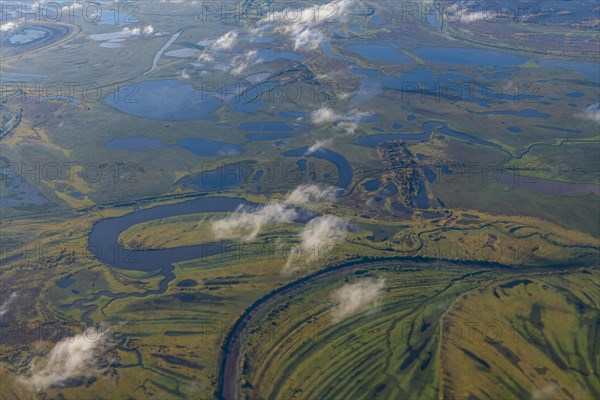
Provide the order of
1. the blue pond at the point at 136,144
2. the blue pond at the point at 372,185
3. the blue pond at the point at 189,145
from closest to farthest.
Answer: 1. the blue pond at the point at 372,185
2. the blue pond at the point at 189,145
3. the blue pond at the point at 136,144

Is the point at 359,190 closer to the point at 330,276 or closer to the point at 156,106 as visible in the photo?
the point at 330,276

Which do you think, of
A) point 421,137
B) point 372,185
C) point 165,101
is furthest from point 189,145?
point 421,137

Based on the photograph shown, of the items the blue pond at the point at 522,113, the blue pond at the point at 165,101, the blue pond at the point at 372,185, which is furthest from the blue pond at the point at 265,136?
the blue pond at the point at 522,113

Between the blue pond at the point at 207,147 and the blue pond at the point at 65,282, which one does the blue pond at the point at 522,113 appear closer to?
the blue pond at the point at 207,147

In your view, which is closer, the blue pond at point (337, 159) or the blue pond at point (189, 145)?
the blue pond at point (337, 159)

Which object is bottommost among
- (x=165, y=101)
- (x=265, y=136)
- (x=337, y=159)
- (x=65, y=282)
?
(x=65, y=282)

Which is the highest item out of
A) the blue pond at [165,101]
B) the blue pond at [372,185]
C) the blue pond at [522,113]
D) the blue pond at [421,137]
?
the blue pond at [165,101]

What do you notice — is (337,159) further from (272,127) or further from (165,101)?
(165,101)

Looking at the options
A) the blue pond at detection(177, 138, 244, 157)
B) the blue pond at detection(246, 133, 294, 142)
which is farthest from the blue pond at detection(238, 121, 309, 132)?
the blue pond at detection(177, 138, 244, 157)
